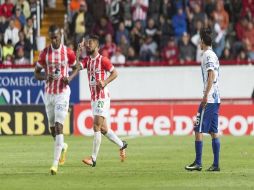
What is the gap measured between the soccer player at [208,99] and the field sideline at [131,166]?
0.44 meters

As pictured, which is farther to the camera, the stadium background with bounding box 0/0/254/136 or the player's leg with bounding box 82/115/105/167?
the stadium background with bounding box 0/0/254/136

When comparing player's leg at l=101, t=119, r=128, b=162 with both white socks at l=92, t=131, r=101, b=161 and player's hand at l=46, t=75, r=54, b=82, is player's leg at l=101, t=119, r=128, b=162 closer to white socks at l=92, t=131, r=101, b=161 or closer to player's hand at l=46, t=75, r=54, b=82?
white socks at l=92, t=131, r=101, b=161

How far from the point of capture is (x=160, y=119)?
2784 cm

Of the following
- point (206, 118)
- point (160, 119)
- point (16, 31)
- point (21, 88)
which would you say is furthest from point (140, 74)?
point (206, 118)

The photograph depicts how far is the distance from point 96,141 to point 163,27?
1385 cm

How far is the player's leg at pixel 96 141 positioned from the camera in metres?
18.1

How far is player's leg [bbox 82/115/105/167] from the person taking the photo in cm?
1806

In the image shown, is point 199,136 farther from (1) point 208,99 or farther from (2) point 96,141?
(2) point 96,141

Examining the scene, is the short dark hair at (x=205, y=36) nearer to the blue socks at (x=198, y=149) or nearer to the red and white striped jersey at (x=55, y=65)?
the blue socks at (x=198, y=149)

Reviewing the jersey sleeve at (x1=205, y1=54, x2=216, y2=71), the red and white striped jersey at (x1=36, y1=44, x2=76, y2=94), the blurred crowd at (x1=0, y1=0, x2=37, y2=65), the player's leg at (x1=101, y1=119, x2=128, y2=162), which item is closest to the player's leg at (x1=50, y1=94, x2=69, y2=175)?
the red and white striped jersey at (x1=36, y1=44, x2=76, y2=94)

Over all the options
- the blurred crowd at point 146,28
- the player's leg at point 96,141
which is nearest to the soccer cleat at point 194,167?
the player's leg at point 96,141

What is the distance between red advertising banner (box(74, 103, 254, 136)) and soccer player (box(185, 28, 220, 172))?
35.1 feet

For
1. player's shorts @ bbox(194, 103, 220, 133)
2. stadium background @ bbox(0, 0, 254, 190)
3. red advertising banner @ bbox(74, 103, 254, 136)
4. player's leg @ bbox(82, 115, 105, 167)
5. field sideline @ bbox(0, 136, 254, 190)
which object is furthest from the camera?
red advertising banner @ bbox(74, 103, 254, 136)

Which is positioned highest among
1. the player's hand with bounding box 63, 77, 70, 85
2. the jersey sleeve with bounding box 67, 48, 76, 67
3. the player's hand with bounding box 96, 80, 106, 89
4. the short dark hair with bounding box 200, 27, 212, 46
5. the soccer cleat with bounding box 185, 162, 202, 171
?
the short dark hair with bounding box 200, 27, 212, 46
